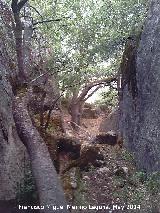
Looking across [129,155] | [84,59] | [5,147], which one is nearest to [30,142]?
[5,147]

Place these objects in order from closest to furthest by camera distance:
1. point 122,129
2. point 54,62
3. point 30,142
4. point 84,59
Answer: point 30,142 < point 54,62 < point 122,129 < point 84,59

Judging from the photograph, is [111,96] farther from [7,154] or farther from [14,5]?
[14,5]

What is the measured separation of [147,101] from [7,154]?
13.7 feet

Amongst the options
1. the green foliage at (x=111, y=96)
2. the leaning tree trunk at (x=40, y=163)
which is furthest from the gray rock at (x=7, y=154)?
the green foliage at (x=111, y=96)

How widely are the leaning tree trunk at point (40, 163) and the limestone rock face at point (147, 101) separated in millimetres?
2884

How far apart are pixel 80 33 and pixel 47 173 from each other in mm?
10854

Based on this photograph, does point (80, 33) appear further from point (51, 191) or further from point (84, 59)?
point (51, 191)

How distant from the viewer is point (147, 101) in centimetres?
1032

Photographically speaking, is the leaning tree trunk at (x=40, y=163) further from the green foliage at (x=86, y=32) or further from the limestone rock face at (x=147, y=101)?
the green foliage at (x=86, y=32)

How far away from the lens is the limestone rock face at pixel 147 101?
9406mm

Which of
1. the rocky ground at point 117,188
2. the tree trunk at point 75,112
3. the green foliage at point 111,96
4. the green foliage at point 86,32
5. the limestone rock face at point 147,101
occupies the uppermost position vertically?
the green foliage at point 86,32

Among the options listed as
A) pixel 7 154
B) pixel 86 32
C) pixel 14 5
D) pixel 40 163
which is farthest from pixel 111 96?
pixel 40 163

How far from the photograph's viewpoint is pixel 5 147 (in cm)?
998

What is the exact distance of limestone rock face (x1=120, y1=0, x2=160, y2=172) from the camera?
9406 millimetres
